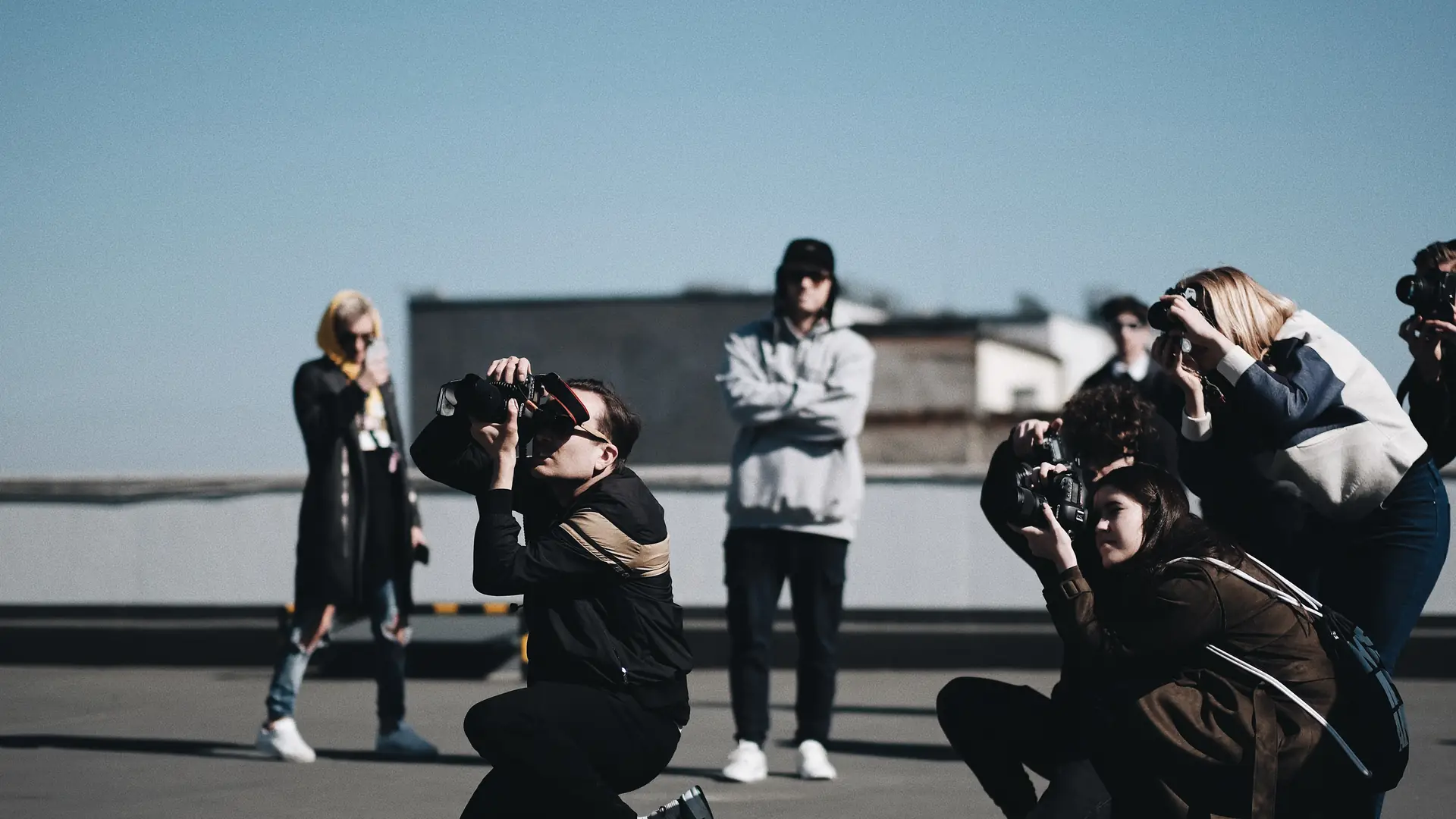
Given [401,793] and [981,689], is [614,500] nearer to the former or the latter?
[981,689]

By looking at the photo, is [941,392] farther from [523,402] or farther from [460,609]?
[523,402]

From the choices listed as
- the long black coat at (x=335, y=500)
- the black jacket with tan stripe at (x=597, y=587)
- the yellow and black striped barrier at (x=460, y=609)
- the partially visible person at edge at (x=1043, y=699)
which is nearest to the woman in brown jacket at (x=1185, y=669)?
the partially visible person at edge at (x=1043, y=699)

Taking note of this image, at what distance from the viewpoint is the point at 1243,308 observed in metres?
4.82

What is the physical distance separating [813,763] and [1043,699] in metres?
2.33

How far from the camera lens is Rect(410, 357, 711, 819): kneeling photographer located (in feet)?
14.4

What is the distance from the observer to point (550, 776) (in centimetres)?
437

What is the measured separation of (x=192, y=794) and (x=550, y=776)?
113 inches

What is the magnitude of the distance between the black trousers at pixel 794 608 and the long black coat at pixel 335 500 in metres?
1.53

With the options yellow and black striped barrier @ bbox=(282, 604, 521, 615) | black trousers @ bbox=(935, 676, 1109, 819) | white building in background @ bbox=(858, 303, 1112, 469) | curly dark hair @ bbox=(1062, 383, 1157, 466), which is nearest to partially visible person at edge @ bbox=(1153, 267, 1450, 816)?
curly dark hair @ bbox=(1062, 383, 1157, 466)

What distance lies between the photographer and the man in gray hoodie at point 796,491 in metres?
7.17

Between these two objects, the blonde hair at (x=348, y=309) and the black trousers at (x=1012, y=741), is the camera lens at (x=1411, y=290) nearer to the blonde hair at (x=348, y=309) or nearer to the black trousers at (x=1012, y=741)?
the black trousers at (x=1012, y=741)

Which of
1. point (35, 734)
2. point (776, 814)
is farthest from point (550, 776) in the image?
point (35, 734)

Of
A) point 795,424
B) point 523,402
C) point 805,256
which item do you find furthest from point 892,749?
Answer: point 523,402

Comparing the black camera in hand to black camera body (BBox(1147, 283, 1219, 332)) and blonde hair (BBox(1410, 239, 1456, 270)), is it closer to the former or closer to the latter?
black camera body (BBox(1147, 283, 1219, 332))
